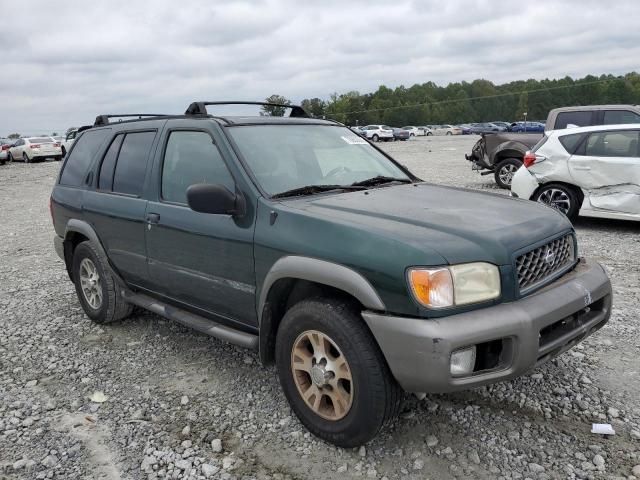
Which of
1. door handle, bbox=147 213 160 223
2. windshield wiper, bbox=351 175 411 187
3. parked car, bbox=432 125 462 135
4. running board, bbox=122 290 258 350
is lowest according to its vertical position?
parked car, bbox=432 125 462 135

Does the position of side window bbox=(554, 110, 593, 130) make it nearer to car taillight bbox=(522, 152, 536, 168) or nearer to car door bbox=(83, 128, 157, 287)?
car taillight bbox=(522, 152, 536, 168)

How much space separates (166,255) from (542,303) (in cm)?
246

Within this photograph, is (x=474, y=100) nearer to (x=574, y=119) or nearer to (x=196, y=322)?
(x=574, y=119)

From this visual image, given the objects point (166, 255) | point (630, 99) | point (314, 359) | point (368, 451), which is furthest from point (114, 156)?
point (630, 99)

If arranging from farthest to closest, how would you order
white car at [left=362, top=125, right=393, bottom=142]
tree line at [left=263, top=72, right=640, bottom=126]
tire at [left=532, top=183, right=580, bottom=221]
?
tree line at [left=263, top=72, right=640, bottom=126] < white car at [left=362, top=125, right=393, bottom=142] < tire at [left=532, top=183, right=580, bottom=221]

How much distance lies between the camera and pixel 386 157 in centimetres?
438

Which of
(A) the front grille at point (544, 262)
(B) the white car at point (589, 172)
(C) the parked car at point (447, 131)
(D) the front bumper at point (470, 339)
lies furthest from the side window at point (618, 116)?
(C) the parked car at point (447, 131)

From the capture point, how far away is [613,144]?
7.92 m

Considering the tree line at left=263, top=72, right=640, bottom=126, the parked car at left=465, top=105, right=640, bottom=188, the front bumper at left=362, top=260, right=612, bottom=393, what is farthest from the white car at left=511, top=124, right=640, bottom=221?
the tree line at left=263, top=72, right=640, bottom=126

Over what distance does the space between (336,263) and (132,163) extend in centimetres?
234

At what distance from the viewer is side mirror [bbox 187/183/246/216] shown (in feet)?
10.2

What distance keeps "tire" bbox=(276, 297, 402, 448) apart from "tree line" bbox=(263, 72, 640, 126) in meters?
82.8

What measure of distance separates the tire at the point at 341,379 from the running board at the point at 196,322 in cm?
30

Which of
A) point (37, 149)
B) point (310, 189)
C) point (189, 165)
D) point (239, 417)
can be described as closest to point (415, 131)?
point (37, 149)
